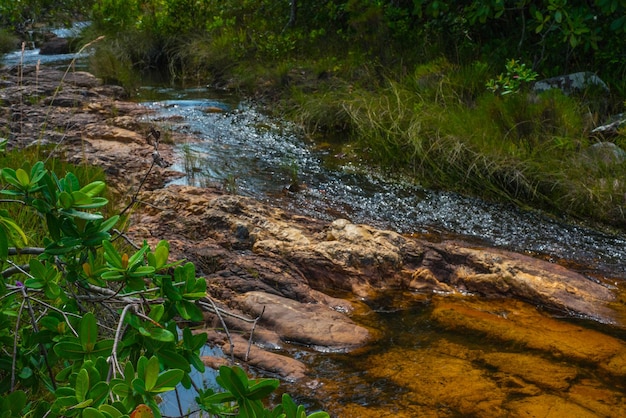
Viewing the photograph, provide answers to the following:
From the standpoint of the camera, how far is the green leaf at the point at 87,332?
149 cm

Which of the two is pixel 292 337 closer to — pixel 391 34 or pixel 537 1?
pixel 537 1

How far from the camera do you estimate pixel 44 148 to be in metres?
5.20

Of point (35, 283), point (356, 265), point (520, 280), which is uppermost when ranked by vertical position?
point (35, 283)

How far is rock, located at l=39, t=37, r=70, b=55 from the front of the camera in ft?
45.3

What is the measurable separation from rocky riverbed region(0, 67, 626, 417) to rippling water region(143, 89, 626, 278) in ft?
1.28

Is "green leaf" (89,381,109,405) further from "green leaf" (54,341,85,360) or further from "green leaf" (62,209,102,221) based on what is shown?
"green leaf" (62,209,102,221)

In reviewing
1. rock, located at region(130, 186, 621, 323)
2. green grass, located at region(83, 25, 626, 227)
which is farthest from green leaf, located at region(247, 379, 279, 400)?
green grass, located at region(83, 25, 626, 227)

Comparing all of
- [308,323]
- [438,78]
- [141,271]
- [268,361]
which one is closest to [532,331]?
[308,323]

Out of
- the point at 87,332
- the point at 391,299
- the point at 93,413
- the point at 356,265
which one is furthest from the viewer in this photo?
the point at 356,265

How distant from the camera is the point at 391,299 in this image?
12.7ft

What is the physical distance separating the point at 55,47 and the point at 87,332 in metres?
13.9

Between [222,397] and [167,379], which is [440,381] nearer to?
[222,397]

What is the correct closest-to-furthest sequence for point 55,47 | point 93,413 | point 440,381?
point 93,413 < point 440,381 < point 55,47

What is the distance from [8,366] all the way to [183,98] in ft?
25.8
